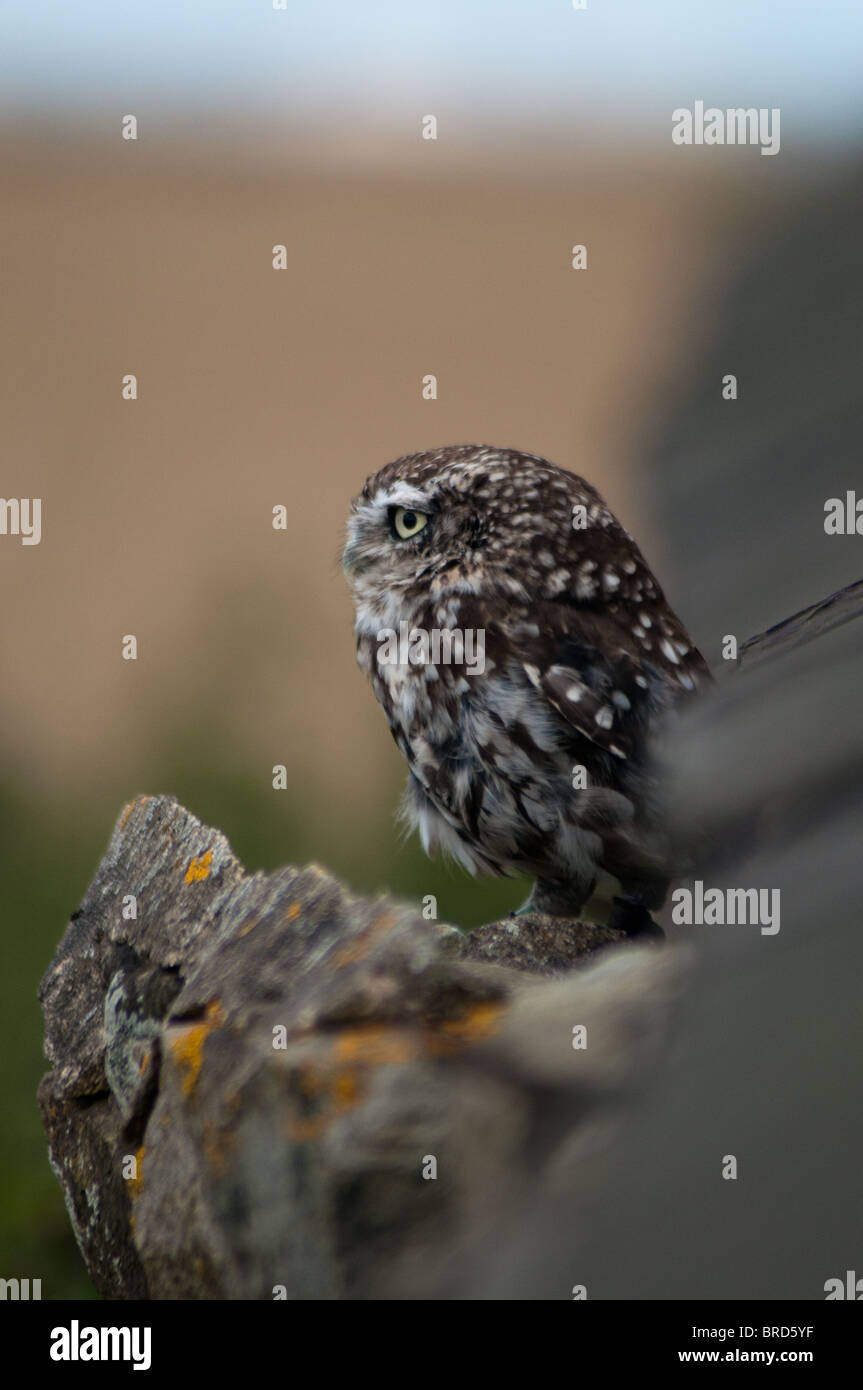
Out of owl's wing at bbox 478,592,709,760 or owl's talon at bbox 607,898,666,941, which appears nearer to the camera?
owl's talon at bbox 607,898,666,941

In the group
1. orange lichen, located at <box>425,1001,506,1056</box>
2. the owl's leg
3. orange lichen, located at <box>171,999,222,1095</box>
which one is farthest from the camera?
the owl's leg

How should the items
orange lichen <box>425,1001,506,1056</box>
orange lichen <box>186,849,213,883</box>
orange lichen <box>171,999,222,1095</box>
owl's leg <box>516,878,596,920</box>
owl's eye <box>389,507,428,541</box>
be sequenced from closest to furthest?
1. orange lichen <box>425,1001,506,1056</box>
2. orange lichen <box>171,999,222,1095</box>
3. orange lichen <box>186,849,213,883</box>
4. owl's leg <box>516,878,596,920</box>
5. owl's eye <box>389,507,428,541</box>

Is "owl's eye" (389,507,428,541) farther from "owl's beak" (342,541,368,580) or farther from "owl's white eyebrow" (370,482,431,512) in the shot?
"owl's beak" (342,541,368,580)

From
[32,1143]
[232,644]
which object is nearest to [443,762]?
[32,1143]

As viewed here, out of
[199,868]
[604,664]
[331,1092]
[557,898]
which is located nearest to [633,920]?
[557,898]

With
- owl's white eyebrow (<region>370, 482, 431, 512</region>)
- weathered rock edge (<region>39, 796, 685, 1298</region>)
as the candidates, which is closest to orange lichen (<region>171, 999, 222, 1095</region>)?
weathered rock edge (<region>39, 796, 685, 1298</region>)

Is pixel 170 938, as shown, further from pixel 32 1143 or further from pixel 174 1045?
pixel 32 1143

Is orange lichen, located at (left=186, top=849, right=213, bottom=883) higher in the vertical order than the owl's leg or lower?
higher
